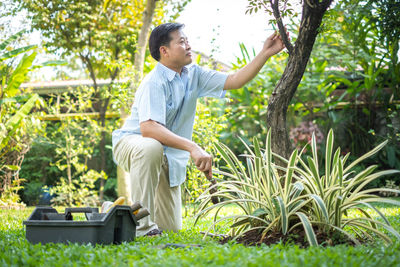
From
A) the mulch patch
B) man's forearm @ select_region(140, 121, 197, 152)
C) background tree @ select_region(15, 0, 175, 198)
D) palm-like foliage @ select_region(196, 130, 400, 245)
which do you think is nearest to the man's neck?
man's forearm @ select_region(140, 121, 197, 152)

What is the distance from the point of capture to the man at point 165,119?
2.74 meters

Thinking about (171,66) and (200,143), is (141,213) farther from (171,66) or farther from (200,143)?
(200,143)

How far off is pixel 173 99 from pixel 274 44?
2.66 feet

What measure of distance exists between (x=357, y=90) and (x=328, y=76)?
578 millimetres

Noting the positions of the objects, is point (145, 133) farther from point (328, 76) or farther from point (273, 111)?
point (328, 76)

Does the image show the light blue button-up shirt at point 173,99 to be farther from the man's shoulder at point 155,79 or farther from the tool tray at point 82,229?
the tool tray at point 82,229

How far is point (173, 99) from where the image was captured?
3047mm

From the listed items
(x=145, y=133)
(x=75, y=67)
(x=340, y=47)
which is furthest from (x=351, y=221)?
(x=75, y=67)

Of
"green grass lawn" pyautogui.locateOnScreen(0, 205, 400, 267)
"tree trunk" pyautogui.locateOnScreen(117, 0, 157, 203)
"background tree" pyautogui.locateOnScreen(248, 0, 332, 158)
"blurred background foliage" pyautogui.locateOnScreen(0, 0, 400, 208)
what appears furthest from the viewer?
"blurred background foliage" pyautogui.locateOnScreen(0, 0, 400, 208)

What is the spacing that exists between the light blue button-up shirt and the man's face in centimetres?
9

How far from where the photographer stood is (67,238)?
220 cm

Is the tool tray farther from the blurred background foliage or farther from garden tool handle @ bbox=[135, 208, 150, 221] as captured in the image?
the blurred background foliage

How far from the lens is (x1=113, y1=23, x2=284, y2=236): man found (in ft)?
8.99

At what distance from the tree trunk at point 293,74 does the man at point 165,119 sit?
299 mm
